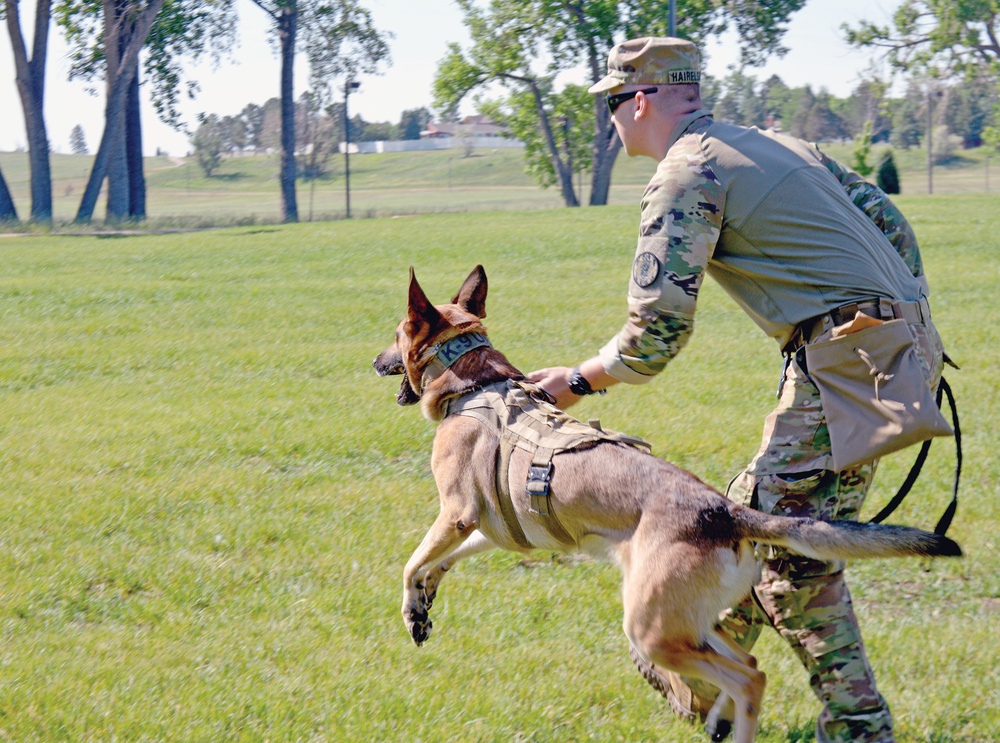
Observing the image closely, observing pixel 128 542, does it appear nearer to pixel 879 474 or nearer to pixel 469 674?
pixel 469 674

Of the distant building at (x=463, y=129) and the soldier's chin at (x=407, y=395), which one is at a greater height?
the distant building at (x=463, y=129)

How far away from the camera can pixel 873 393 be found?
3.38m

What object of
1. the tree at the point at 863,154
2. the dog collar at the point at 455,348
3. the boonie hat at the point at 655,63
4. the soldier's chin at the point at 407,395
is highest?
the tree at the point at 863,154

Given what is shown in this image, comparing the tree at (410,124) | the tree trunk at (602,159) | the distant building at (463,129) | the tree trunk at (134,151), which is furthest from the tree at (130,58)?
the tree at (410,124)

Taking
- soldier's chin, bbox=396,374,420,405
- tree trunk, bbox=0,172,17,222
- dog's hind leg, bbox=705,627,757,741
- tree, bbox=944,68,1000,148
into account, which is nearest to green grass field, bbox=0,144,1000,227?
tree, bbox=944,68,1000,148

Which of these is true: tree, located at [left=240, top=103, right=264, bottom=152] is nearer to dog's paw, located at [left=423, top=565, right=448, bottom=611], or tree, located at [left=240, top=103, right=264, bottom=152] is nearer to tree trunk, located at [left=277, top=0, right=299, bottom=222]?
tree trunk, located at [left=277, top=0, right=299, bottom=222]

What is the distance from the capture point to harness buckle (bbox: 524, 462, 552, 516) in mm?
3605

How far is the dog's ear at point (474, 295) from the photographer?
15.2 feet

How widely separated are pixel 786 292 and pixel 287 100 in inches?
1663

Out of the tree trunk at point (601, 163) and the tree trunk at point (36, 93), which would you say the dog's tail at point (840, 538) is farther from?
the tree trunk at point (601, 163)

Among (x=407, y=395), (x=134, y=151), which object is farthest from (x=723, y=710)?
(x=134, y=151)

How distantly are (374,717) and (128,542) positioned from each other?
2.60 m

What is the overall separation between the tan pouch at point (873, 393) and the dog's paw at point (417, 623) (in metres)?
1.79

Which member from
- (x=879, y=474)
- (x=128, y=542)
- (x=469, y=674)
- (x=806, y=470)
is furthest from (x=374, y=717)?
(x=879, y=474)
